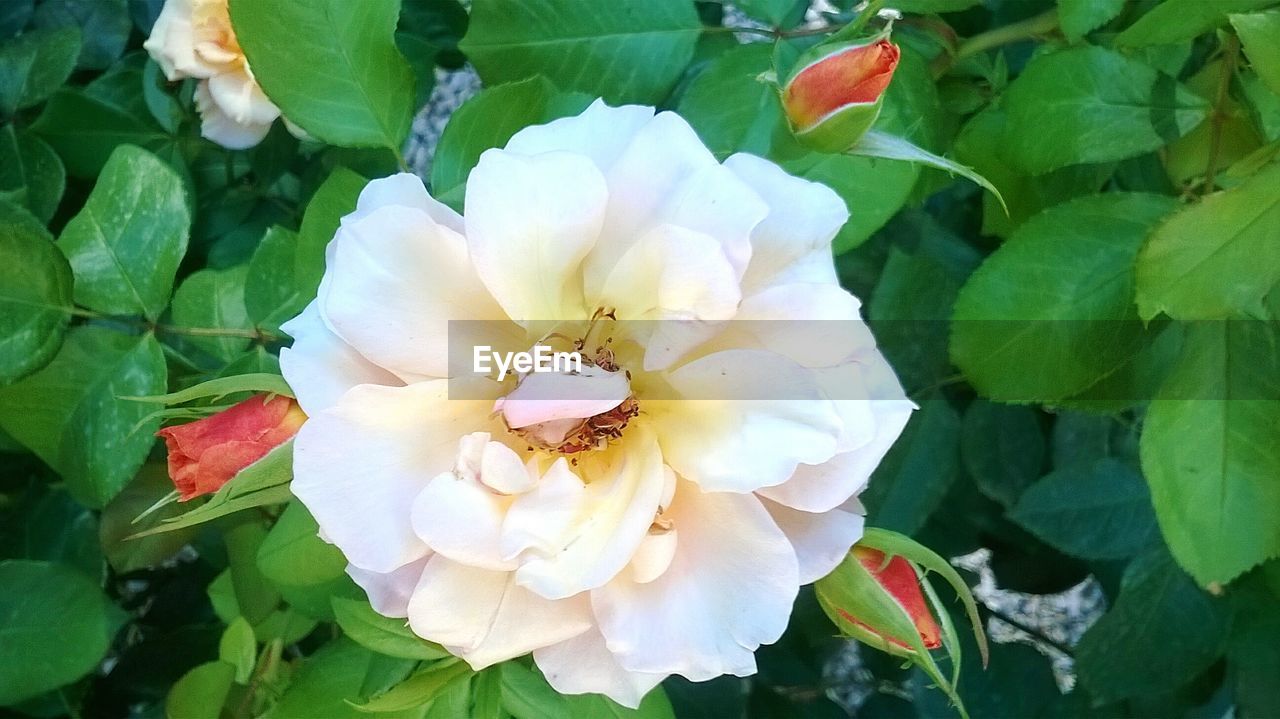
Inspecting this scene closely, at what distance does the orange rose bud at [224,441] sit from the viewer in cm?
30

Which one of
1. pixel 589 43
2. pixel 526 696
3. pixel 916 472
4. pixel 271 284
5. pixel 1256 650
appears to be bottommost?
pixel 1256 650

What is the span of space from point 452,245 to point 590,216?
0.05 m

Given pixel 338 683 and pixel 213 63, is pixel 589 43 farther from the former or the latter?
pixel 338 683

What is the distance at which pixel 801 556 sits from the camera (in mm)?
308

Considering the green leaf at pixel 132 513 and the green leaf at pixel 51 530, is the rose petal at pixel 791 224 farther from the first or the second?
the green leaf at pixel 51 530

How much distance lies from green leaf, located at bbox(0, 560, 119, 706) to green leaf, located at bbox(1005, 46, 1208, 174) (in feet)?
1.93

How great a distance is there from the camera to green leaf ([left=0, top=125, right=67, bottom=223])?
62cm

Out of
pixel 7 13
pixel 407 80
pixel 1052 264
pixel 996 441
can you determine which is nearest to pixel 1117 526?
pixel 996 441

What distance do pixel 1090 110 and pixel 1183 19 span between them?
7cm

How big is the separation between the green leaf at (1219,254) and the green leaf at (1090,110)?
0.26 feet

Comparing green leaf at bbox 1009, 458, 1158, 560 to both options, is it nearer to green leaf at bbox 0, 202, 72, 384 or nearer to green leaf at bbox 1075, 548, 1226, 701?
green leaf at bbox 1075, 548, 1226, 701

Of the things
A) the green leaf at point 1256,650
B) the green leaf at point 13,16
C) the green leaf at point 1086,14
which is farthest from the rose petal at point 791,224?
the green leaf at point 13,16

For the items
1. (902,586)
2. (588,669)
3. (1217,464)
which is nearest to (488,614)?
(588,669)

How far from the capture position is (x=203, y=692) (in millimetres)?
453
